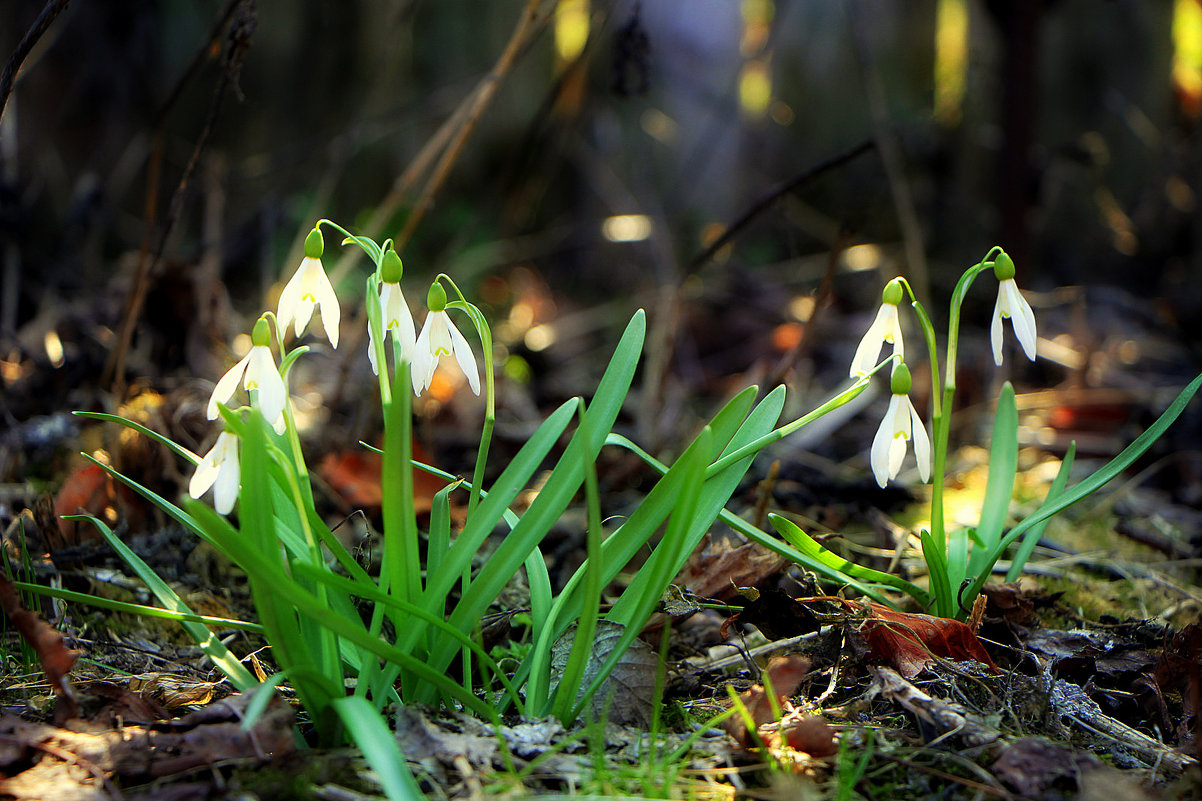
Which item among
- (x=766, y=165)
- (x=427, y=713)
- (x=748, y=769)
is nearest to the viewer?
(x=748, y=769)

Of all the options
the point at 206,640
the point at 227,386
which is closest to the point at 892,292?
the point at 227,386

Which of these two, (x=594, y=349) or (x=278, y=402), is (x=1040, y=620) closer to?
(x=278, y=402)

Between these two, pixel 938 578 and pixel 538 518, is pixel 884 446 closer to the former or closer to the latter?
pixel 938 578

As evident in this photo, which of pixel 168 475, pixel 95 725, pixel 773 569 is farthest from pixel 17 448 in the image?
pixel 773 569

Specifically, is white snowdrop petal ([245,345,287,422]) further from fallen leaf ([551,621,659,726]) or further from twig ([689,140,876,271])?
twig ([689,140,876,271])

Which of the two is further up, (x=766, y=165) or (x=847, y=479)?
(x=766, y=165)

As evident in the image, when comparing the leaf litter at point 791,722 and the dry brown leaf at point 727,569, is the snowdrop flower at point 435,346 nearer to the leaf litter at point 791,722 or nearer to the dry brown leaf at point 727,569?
the leaf litter at point 791,722
